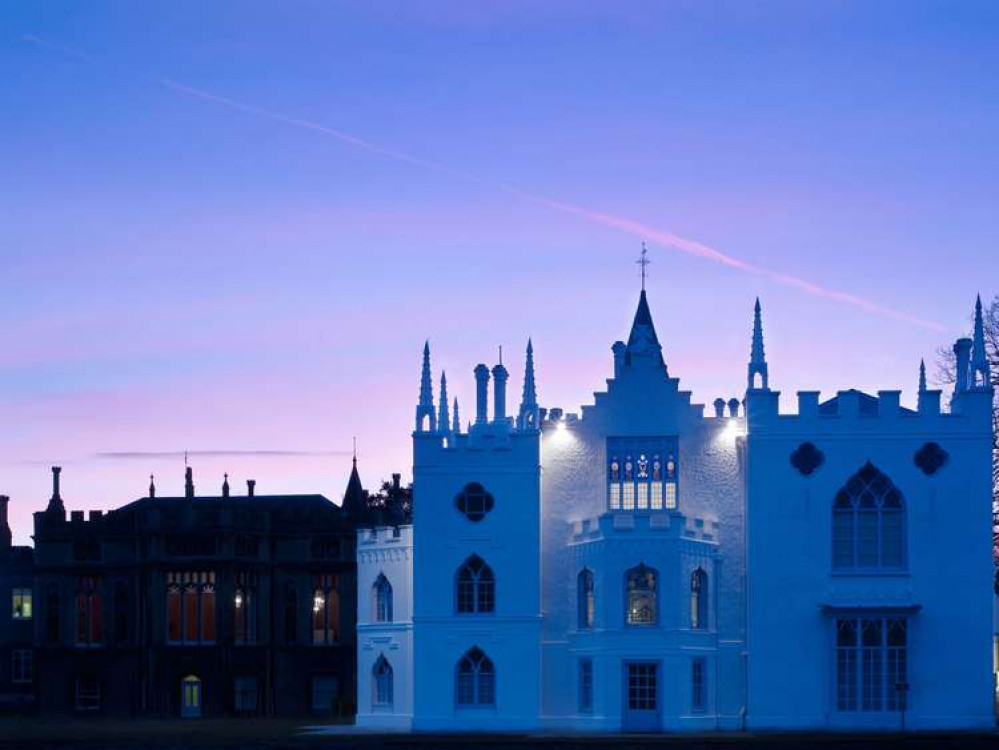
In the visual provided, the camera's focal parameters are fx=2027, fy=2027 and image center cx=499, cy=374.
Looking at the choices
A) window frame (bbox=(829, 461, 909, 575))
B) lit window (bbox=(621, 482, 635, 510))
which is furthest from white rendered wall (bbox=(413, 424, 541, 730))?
window frame (bbox=(829, 461, 909, 575))

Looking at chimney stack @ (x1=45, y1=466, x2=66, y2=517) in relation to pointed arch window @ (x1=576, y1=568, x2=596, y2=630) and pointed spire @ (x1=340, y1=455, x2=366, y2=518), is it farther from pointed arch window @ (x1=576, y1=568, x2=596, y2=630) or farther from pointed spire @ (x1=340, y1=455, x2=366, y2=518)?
pointed arch window @ (x1=576, y1=568, x2=596, y2=630)

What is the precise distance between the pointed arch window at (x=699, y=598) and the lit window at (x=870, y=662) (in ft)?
12.0

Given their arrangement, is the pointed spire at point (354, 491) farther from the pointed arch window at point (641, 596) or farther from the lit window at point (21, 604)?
the pointed arch window at point (641, 596)

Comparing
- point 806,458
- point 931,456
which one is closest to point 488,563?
point 806,458

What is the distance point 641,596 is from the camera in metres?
55.7

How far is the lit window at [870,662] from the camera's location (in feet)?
182

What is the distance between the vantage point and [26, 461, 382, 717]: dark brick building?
78.6 m

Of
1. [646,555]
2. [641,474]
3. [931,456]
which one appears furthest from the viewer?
[641,474]

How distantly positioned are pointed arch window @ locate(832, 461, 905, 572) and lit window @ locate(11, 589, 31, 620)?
44.3 m

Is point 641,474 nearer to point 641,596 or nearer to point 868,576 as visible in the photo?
point 641,596

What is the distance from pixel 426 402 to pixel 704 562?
9078 mm

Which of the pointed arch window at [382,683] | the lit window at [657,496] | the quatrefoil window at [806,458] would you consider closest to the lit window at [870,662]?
the quatrefoil window at [806,458]

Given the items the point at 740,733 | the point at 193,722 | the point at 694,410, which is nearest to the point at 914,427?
the point at 694,410

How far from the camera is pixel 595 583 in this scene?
5591 cm
